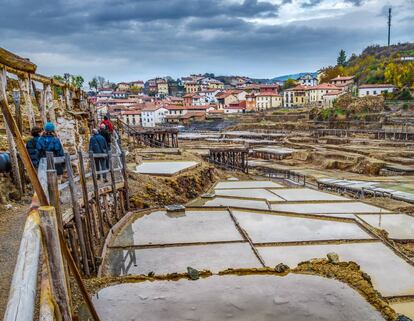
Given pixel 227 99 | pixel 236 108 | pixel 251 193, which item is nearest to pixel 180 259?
pixel 251 193

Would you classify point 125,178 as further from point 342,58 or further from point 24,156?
point 342,58

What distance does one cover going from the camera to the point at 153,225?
392 inches

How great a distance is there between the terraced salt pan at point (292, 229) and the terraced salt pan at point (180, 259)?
1140 millimetres

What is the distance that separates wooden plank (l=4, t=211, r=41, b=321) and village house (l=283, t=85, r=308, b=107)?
310 ft

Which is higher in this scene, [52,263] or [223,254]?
[52,263]

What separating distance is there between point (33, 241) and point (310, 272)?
582cm

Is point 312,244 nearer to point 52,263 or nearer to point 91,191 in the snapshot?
point 91,191

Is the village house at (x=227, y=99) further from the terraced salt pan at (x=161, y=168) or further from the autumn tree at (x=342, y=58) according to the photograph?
the terraced salt pan at (x=161, y=168)

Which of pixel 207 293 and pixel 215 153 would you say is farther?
pixel 215 153

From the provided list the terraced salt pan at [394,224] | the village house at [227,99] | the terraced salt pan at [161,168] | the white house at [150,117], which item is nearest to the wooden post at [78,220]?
the terraced salt pan at [161,168]

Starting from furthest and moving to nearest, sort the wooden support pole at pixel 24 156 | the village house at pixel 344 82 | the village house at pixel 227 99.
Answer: the village house at pixel 227 99 → the village house at pixel 344 82 → the wooden support pole at pixel 24 156

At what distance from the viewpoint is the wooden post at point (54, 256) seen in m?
1.90

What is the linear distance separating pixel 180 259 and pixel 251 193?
8776mm

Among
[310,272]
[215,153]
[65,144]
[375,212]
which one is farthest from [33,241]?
[215,153]
